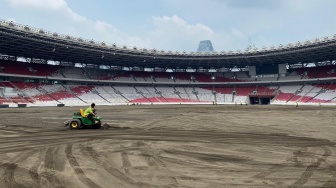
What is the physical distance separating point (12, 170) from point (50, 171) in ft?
3.55

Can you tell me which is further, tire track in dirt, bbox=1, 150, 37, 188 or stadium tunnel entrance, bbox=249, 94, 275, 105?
stadium tunnel entrance, bbox=249, 94, 275, 105

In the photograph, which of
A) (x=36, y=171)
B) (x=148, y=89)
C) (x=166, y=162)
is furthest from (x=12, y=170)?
(x=148, y=89)

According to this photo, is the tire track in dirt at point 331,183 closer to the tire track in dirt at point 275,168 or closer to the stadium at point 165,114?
the stadium at point 165,114

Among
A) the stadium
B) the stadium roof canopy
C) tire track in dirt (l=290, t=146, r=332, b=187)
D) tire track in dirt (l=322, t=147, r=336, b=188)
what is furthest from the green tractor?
the stadium roof canopy

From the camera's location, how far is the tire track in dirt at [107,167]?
5920 mm

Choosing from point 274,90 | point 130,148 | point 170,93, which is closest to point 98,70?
point 170,93

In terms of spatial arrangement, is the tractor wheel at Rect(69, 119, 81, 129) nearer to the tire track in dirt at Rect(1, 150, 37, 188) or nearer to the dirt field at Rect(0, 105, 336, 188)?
the dirt field at Rect(0, 105, 336, 188)

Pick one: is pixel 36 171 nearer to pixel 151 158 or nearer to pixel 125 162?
pixel 125 162

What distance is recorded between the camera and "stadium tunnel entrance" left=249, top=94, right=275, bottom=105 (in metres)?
71.9

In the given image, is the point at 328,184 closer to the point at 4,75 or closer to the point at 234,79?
the point at 4,75

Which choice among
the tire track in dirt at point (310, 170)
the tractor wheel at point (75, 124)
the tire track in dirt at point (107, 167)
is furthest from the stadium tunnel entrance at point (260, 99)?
the tire track in dirt at point (107, 167)

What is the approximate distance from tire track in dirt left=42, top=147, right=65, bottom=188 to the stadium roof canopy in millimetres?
41193

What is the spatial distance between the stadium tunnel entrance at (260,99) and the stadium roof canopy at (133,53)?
400 inches

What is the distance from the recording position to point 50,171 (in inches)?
271
